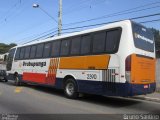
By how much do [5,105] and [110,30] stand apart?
17.2 ft

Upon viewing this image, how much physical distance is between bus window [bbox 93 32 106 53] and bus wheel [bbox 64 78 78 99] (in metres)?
2.24

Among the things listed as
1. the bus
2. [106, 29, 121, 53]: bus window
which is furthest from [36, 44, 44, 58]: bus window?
[106, 29, 121, 53]: bus window

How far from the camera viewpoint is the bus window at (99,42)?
39.8 ft

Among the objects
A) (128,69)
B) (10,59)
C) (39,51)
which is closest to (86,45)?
(128,69)

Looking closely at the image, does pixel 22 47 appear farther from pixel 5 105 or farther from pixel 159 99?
pixel 159 99

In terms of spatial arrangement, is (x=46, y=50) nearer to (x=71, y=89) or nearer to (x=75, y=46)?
(x=75, y=46)

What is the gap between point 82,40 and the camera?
13469mm

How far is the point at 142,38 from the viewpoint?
39.3 ft

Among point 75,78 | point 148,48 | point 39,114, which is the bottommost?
point 39,114

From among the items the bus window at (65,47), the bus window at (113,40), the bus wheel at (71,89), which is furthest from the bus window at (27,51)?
the bus window at (113,40)

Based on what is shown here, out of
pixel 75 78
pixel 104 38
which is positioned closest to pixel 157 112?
pixel 104 38

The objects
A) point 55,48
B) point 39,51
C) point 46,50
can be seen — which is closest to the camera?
point 55,48

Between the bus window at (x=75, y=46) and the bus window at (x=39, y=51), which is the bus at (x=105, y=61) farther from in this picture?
the bus window at (x=39, y=51)

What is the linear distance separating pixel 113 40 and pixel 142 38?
130 cm
